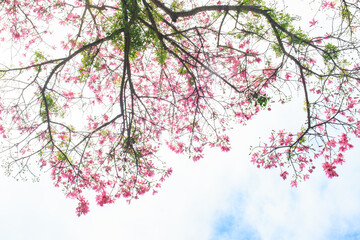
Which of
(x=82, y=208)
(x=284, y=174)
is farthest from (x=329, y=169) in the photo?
(x=82, y=208)

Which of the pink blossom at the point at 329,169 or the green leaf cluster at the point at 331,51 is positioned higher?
the green leaf cluster at the point at 331,51

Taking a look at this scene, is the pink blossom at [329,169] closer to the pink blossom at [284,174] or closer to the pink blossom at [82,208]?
the pink blossom at [284,174]

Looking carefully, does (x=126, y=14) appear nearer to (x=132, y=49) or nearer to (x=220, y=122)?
(x=132, y=49)

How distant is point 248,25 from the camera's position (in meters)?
4.99

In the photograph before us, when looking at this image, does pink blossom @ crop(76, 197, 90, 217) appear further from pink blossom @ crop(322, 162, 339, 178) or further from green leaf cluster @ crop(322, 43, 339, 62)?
green leaf cluster @ crop(322, 43, 339, 62)

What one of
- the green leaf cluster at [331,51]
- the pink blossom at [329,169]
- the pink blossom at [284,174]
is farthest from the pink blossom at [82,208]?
the green leaf cluster at [331,51]

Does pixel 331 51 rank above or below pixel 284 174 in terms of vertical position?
above

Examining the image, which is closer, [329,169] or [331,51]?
[331,51]

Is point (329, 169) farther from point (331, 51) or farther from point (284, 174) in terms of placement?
point (331, 51)

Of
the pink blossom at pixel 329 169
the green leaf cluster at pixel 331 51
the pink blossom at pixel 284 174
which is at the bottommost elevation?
the pink blossom at pixel 329 169

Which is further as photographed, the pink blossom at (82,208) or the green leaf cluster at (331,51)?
the pink blossom at (82,208)

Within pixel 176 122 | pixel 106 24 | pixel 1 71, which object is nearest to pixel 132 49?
pixel 106 24

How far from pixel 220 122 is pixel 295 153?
5.82 feet

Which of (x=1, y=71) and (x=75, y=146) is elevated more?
(x=1, y=71)
